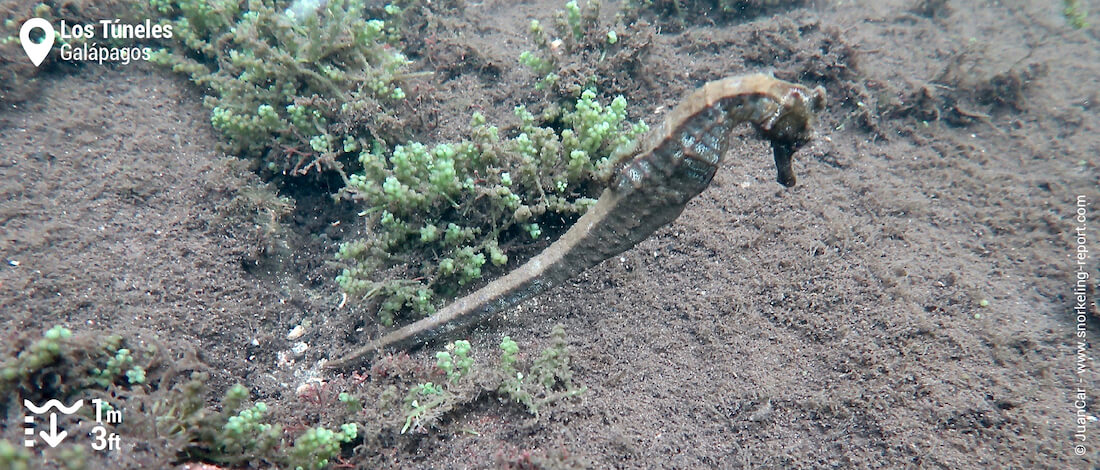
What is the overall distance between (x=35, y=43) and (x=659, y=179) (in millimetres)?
6806

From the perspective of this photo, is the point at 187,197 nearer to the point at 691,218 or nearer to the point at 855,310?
the point at 691,218

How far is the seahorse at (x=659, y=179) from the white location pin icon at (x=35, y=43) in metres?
4.82

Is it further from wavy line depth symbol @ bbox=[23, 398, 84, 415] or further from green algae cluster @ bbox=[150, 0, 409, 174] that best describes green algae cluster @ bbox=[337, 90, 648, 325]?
wavy line depth symbol @ bbox=[23, 398, 84, 415]

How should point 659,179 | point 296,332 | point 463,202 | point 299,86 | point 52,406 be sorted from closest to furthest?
point 52,406 → point 659,179 → point 463,202 → point 296,332 → point 299,86

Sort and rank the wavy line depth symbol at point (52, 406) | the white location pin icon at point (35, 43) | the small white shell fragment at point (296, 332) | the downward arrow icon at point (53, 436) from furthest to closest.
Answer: the white location pin icon at point (35, 43)
the small white shell fragment at point (296, 332)
the wavy line depth symbol at point (52, 406)
the downward arrow icon at point (53, 436)

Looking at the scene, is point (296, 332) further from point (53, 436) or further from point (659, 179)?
point (659, 179)

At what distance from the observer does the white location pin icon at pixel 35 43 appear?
202 inches

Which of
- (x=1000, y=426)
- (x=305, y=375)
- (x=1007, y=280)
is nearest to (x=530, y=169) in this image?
(x=305, y=375)

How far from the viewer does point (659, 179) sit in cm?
355

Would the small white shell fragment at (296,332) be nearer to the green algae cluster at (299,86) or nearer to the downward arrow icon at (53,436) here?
the green algae cluster at (299,86)

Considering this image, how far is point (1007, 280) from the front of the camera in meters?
4.28

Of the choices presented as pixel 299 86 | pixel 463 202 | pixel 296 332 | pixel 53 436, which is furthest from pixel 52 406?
pixel 299 86

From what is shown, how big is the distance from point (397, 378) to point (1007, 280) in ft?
17.8

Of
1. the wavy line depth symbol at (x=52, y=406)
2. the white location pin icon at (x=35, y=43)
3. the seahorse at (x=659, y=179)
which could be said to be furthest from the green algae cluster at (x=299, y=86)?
the wavy line depth symbol at (x=52, y=406)
